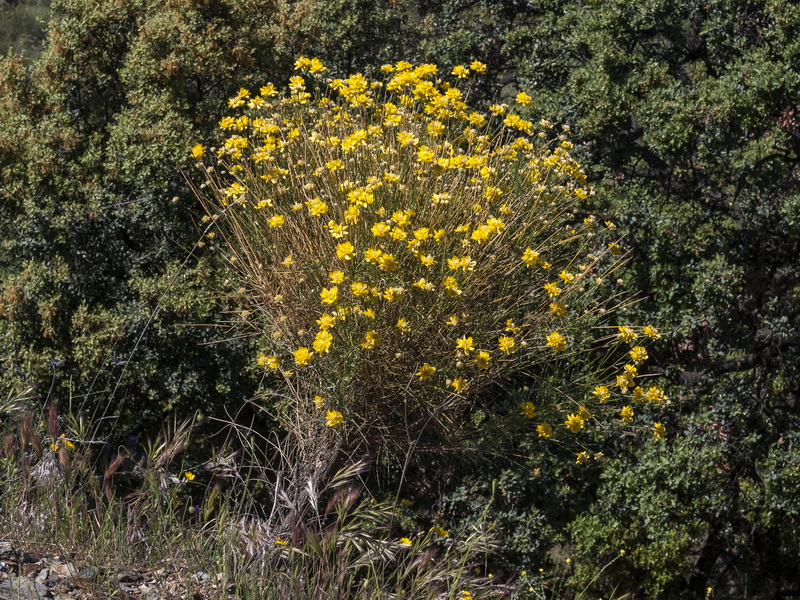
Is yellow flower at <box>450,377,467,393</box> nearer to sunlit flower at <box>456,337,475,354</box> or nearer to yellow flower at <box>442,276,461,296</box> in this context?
sunlit flower at <box>456,337,475,354</box>

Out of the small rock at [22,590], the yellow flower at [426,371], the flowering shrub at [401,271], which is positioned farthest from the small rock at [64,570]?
the yellow flower at [426,371]

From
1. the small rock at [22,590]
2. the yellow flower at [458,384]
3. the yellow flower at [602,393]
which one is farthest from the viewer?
the yellow flower at [602,393]

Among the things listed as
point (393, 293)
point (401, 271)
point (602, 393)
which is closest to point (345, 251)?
point (393, 293)

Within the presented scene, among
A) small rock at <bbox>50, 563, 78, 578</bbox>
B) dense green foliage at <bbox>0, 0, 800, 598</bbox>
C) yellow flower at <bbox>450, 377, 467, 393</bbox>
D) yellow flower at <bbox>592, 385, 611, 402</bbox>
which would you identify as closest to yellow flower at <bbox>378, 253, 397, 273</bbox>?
yellow flower at <bbox>450, 377, 467, 393</bbox>

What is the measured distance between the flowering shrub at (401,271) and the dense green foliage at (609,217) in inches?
52.6

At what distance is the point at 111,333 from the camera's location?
18.5 feet

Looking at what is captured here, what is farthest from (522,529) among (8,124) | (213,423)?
(8,124)

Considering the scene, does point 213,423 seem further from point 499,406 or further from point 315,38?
point 315,38

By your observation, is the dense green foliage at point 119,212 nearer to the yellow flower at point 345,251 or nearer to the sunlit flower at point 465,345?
the yellow flower at point 345,251

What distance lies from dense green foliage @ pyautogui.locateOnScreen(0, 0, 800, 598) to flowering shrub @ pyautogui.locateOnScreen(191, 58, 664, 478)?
1.34 meters

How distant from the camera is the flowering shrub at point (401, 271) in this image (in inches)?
141

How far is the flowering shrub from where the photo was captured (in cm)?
358

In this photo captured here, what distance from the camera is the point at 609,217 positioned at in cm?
571

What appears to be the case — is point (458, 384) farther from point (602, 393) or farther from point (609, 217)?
point (609, 217)
